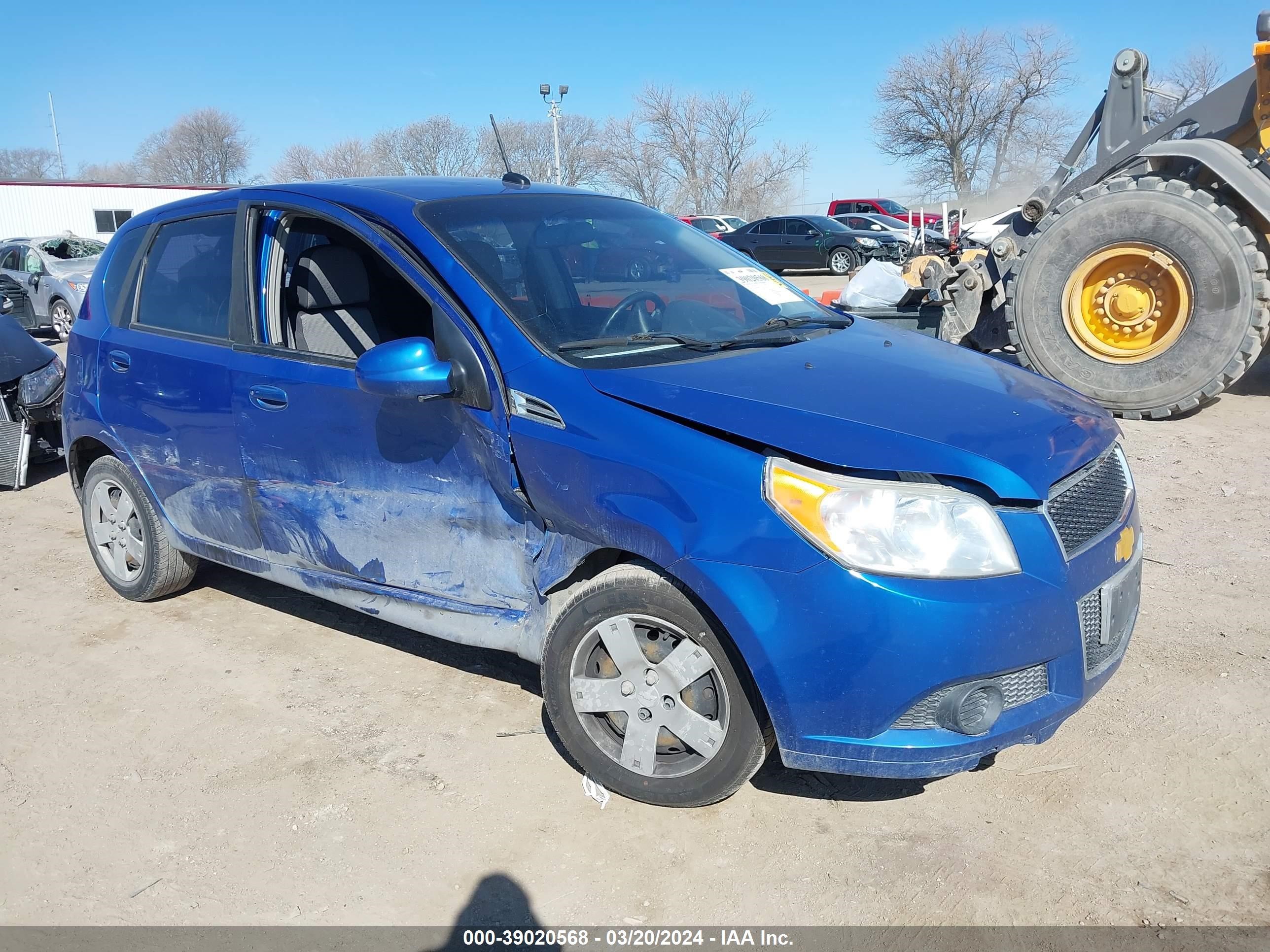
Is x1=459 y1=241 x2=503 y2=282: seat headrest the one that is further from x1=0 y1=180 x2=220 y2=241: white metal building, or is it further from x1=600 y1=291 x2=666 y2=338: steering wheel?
x1=0 y1=180 x2=220 y2=241: white metal building

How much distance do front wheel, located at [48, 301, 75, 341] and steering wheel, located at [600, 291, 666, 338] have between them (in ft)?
51.2

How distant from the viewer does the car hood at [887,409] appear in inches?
98.2

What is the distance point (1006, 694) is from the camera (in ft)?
8.38

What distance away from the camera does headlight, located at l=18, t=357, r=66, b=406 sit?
6.93 meters

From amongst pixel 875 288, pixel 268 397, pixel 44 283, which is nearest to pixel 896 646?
pixel 268 397

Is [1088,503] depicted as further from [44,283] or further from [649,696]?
[44,283]

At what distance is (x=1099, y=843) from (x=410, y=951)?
1881 mm

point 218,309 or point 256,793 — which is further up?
point 218,309

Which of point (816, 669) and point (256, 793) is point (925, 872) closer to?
point (816, 669)

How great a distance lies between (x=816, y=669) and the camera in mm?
2473

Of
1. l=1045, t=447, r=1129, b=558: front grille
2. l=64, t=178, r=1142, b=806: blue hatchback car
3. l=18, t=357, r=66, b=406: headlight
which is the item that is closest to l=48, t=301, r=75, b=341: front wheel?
l=18, t=357, r=66, b=406: headlight

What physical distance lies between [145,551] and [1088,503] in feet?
13.0

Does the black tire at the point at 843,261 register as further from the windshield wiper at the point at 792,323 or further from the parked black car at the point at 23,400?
the windshield wiper at the point at 792,323

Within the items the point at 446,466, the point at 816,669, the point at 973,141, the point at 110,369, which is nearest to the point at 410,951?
the point at 816,669
